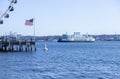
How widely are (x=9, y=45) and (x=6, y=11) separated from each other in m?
23.6

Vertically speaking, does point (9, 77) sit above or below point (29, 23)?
below

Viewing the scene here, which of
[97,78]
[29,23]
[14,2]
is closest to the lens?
[97,78]

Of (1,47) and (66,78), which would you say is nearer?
(66,78)

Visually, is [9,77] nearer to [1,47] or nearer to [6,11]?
[6,11]

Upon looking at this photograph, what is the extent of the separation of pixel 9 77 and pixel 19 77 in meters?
1.09

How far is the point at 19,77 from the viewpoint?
3984 cm

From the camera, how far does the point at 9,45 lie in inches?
3342

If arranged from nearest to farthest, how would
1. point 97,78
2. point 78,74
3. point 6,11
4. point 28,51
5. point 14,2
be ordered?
point 97,78, point 78,74, point 14,2, point 6,11, point 28,51

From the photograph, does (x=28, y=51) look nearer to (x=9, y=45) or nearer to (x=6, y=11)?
(x=9, y=45)

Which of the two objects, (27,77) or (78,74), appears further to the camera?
(78,74)

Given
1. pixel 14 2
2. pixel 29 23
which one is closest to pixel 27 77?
pixel 14 2

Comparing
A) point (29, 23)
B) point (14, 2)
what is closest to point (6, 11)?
point (14, 2)

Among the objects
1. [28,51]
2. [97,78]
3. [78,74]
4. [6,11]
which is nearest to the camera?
[97,78]

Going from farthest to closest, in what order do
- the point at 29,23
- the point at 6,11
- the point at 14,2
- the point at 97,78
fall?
1. the point at 29,23
2. the point at 6,11
3. the point at 14,2
4. the point at 97,78
